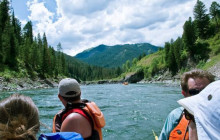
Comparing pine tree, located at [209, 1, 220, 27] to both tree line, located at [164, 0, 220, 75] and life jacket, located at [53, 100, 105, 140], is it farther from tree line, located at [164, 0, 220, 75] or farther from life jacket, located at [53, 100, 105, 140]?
life jacket, located at [53, 100, 105, 140]

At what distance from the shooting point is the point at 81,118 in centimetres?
327

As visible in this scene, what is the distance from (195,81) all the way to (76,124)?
188 centimetres

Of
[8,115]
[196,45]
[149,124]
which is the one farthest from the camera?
[196,45]

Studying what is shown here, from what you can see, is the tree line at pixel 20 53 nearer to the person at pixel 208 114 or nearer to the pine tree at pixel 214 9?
the person at pixel 208 114

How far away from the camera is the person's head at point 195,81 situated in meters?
2.92

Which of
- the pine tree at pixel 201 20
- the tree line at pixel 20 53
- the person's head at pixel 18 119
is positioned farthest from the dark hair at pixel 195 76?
the pine tree at pixel 201 20

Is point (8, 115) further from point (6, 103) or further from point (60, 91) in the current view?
point (60, 91)

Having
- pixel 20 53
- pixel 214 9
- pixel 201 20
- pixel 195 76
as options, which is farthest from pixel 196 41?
pixel 195 76

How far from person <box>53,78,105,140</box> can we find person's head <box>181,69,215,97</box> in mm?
1471

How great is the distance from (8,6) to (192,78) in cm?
7274

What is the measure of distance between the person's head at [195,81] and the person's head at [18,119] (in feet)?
7.04

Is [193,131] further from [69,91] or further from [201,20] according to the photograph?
[201,20]

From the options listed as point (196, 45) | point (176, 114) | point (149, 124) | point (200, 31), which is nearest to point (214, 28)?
point (200, 31)

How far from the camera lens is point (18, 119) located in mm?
1653
